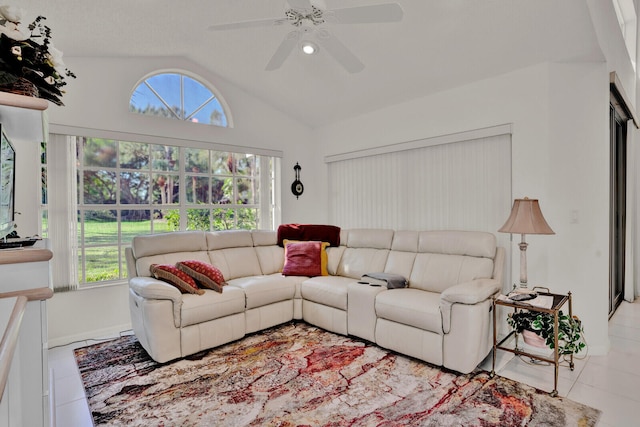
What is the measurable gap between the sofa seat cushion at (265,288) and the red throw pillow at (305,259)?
16cm

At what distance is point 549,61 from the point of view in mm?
3010

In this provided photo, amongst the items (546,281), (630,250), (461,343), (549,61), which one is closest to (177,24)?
(549,61)

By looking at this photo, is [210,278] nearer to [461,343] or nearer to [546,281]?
[461,343]

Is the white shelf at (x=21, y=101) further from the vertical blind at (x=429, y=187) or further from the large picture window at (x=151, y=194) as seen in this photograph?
the vertical blind at (x=429, y=187)

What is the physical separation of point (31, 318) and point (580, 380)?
3313 mm

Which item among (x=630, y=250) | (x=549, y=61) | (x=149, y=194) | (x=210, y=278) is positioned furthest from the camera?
(x=630, y=250)

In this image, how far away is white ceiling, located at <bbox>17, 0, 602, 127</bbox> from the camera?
104 inches

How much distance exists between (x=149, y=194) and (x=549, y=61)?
4.30m

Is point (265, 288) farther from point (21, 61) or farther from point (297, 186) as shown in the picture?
point (21, 61)

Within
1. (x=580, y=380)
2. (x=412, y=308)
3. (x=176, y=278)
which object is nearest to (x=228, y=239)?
(x=176, y=278)

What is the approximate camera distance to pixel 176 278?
119 inches

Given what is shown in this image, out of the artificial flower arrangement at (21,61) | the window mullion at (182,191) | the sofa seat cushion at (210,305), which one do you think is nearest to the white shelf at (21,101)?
the artificial flower arrangement at (21,61)

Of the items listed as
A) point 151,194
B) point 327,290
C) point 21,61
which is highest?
point 21,61

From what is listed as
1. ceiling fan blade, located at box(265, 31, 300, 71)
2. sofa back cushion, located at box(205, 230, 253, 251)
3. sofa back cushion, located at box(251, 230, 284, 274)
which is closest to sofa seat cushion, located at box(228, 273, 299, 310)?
sofa back cushion, located at box(251, 230, 284, 274)
